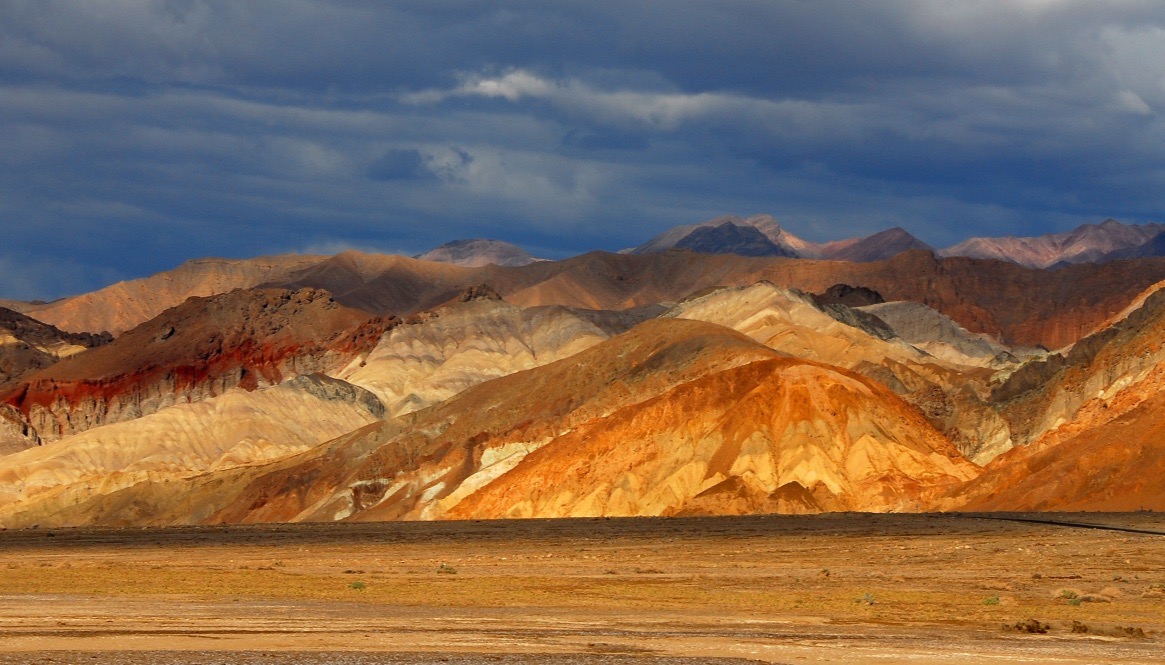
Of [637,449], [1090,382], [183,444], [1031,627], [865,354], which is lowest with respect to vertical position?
[1031,627]

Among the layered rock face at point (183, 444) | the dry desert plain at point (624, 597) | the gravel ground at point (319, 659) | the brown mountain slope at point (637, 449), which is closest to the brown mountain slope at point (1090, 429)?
the brown mountain slope at point (637, 449)

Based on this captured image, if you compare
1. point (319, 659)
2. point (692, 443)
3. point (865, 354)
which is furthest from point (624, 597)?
point (865, 354)

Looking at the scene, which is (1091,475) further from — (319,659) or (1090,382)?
(319,659)

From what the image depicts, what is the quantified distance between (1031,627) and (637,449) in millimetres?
77141

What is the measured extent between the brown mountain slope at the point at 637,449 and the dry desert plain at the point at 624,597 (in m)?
18.9

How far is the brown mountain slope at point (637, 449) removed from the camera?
340ft

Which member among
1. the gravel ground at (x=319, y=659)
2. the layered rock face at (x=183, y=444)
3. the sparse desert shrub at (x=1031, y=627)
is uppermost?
the layered rock face at (x=183, y=444)

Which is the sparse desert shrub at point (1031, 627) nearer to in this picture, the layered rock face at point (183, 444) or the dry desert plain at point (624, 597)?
the dry desert plain at point (624, 597)

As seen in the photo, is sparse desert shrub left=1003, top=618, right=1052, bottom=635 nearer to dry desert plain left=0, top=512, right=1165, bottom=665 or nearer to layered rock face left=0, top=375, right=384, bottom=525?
dry desert plain left=0, top=512, right=1165, bottom=665

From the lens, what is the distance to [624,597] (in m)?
45.0

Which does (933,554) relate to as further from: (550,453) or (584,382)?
(584,382)

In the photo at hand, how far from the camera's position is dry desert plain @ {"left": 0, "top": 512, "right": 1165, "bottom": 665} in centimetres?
3002

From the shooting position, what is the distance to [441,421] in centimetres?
13875

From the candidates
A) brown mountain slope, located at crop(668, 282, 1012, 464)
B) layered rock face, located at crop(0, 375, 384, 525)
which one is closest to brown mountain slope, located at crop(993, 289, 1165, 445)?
brown mountain slope, located at crop(668, 282, 1012, 464)
